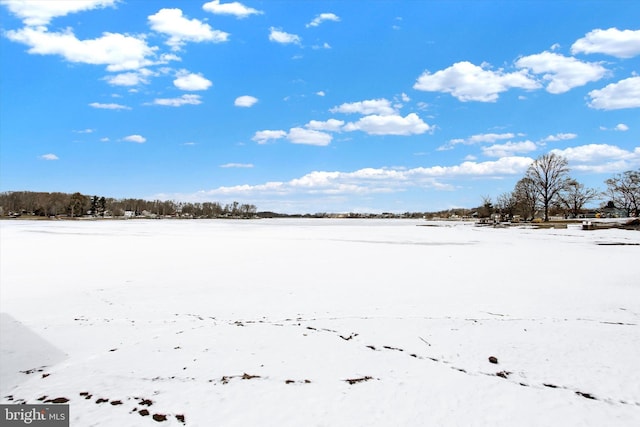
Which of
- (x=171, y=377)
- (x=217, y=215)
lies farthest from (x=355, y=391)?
(x=217, y=215)

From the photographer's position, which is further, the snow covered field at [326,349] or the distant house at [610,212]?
the distant house at [610,212]

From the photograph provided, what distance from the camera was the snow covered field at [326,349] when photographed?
4.67m

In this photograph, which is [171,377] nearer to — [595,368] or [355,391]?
[355,391]

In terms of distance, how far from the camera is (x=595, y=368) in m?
5.78

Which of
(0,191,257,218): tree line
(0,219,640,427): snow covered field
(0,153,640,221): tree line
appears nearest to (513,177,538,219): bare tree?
(0,153,640,221): tree line

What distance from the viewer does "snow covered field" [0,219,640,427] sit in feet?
15.3

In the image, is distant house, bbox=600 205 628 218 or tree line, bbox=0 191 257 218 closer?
distant house, bbox=600 205 628 218

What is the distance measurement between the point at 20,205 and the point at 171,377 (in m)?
164

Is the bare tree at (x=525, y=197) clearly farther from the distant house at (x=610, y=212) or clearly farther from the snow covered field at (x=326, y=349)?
the snow covered field at (x=326, y=349)

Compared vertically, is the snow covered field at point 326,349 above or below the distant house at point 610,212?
below

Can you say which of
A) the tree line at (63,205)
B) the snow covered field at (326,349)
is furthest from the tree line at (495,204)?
the snow covered field at (326,349)

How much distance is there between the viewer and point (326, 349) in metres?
6.57

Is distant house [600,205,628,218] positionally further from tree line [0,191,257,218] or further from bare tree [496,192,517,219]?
tree line [0,191,257,218]

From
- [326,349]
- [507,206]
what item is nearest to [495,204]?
[507,206]
